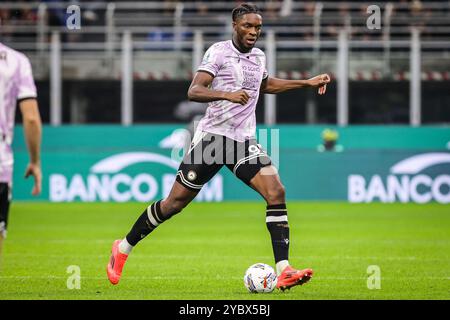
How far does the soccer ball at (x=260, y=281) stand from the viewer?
32.0 feet

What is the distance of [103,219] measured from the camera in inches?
768

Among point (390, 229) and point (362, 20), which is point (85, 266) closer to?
point (390, 229)

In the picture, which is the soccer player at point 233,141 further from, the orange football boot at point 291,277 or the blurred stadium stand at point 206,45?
the blurred stadium stand at point 206,45

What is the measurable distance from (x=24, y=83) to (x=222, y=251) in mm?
6764

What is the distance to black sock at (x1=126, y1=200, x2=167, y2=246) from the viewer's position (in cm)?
1027

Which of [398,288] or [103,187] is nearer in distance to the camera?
[398,288]

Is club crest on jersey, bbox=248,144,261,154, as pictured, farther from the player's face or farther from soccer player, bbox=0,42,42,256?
soccer player, bbox=0,42,42,256

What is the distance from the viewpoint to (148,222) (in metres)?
10.4

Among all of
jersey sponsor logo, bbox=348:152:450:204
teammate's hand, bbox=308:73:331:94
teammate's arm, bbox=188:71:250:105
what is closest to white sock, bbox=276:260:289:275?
teammate's arm, bbox=188:71:250:105

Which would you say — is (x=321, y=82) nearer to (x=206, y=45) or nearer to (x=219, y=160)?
(x=219, y=160)

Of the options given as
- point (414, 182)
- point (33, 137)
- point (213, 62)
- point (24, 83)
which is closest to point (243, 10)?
point (213, 62)

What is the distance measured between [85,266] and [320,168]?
11.5 meters

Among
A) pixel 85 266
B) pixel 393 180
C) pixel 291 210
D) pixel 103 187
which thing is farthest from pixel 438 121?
pixel 85 266

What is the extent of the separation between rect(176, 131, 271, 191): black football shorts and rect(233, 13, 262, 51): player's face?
36.0 inches
